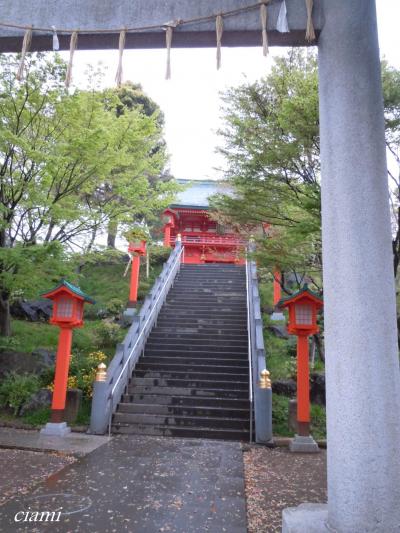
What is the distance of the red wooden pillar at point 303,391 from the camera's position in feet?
26.0

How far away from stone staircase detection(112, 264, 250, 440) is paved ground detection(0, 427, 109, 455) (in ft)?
2.97

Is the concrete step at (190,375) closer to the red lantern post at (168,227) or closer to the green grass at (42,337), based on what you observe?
the green grass at (42,337)

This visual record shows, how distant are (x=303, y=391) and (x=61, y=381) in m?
5.14

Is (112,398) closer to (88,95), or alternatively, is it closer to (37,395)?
(37,395)

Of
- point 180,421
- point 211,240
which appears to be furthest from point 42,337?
point 211,240

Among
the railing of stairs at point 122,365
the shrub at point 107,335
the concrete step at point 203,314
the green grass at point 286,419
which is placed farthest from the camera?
the concrete step at point 203,314

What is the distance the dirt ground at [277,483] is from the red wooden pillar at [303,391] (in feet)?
1.87

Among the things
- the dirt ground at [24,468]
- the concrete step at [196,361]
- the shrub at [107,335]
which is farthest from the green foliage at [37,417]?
the shrub at [107,335]

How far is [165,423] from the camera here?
29.1 ft

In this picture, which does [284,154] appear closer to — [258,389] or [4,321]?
[258,389]

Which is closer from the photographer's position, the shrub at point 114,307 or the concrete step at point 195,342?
the concrete step at point 195,342

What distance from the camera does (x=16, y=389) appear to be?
932cm

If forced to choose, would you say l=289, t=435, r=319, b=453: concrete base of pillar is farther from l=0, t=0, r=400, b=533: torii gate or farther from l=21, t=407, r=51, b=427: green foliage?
l=21, t=407, r=51, b=427: green foliage

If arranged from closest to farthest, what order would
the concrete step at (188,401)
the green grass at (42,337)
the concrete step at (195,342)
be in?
the concrete step at (188,401), the concrete step at (195,342), the green grass at (42,337)
